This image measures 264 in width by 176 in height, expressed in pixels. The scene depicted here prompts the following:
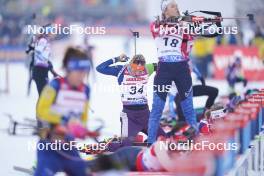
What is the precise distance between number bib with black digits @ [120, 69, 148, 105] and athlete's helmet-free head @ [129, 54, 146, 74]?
0.28 ft

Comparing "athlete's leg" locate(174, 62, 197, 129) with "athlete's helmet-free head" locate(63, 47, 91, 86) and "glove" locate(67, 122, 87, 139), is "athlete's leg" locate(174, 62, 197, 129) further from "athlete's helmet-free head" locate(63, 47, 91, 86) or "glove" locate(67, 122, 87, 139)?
"glove" locate(67, 122, 87, 139)

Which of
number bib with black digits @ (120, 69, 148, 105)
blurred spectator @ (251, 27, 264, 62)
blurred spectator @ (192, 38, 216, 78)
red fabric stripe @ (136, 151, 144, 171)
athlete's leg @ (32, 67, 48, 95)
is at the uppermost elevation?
blurred spectator @ (251, 27, 264, 62)

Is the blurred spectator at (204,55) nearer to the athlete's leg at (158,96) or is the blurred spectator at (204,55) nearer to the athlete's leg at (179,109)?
the athlete's leg at (179,109)

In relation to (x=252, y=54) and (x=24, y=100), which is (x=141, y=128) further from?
(x=252, y=54)

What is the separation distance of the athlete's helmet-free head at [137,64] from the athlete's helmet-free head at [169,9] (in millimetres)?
708

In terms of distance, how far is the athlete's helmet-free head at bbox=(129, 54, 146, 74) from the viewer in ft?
38.1

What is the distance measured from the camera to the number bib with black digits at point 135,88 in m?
11.7

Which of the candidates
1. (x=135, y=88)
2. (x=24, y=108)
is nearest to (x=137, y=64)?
Answer: (x=135, y=88)

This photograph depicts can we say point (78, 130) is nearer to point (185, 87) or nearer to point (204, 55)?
point (185, 87)

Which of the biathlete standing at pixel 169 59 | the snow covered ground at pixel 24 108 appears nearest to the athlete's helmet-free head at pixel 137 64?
the biathlete standing at pixel 169 59

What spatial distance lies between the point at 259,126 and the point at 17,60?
2482 cm

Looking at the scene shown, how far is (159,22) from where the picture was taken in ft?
36.6

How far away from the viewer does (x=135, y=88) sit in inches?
461

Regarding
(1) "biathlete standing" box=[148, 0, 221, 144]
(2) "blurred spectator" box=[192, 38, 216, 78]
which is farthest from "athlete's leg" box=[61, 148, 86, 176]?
(2) "blurred spectator" box=[192, 38, 216, 78]
